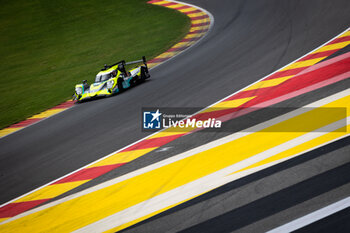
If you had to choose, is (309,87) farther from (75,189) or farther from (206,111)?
(75,189)

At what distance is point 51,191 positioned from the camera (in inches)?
305

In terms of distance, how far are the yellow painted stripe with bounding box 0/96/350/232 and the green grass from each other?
819cm

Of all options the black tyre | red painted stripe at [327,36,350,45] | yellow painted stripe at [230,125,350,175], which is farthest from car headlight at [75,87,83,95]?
yellow painted stripe at [230,125,350,175]

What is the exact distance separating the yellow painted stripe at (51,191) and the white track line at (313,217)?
4.30m

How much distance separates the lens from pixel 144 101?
12.2 metres

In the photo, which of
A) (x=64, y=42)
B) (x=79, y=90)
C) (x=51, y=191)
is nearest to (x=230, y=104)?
(x=51, y=191)

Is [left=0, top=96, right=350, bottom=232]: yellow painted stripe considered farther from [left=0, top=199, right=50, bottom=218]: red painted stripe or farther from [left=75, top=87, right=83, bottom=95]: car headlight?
[left=75, top=87, right=83, bottom=95]: car headlight

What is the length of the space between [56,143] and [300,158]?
6559 mm

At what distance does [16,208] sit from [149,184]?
2.64 meters

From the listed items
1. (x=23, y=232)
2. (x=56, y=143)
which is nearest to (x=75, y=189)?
(x=23, y=232)

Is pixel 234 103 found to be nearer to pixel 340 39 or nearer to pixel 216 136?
pixel 216 136

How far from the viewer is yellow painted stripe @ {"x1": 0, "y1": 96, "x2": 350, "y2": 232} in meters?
6.43

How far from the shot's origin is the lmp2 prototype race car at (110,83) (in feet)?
45.6

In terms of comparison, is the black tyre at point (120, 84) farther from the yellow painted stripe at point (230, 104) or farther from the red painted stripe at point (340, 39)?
the red painted stripe at point (340, 39)
